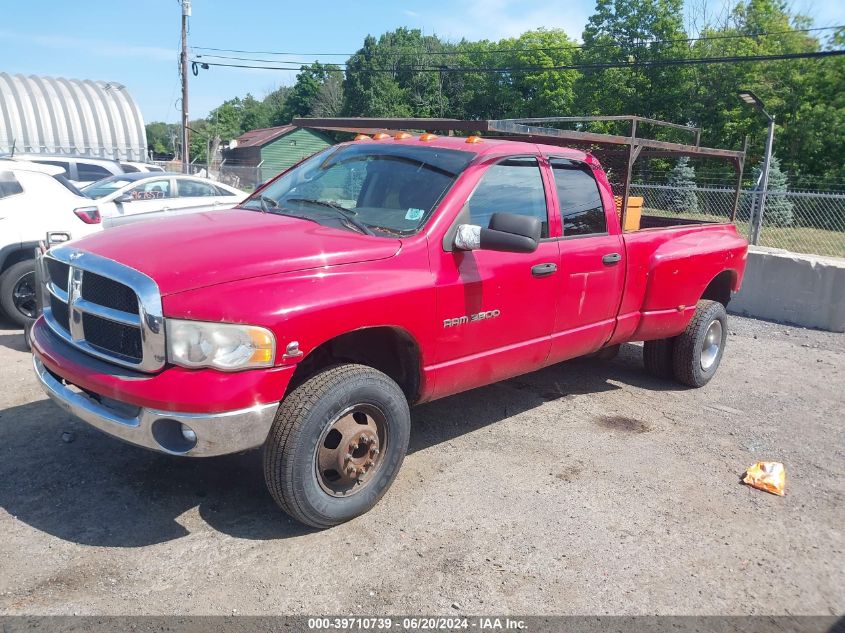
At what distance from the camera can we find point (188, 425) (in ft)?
9.77

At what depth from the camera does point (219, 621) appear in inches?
111

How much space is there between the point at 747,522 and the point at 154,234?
364 cm

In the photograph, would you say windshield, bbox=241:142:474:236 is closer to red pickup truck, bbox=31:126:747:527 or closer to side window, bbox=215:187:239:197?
red pickup truck, bbox=31:126:747:527

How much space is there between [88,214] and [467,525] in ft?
18.3

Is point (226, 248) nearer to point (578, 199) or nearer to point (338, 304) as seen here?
point (338, 304)

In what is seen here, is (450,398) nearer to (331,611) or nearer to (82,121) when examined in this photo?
(331,611)

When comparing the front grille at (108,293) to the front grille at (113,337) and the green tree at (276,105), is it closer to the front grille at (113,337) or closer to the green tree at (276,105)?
the front grille at (113,337)

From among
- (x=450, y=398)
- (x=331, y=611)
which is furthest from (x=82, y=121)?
(x=331, y=611)

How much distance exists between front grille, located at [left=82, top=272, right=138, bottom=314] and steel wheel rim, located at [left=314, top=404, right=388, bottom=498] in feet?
3.55

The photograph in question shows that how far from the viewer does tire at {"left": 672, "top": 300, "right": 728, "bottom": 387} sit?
237 inches

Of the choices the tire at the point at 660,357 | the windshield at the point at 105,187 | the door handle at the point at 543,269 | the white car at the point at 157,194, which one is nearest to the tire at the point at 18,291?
the white car at the point at 157,194

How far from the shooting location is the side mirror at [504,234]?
3646 millimetres

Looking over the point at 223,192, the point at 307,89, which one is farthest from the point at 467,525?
the point at 307,89

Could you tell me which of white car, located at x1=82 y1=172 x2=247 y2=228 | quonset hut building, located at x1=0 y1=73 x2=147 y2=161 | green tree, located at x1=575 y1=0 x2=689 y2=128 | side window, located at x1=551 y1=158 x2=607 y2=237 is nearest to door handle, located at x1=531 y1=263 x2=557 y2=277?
side window, located at x1=551 y1=158 x2=607 y2=237
